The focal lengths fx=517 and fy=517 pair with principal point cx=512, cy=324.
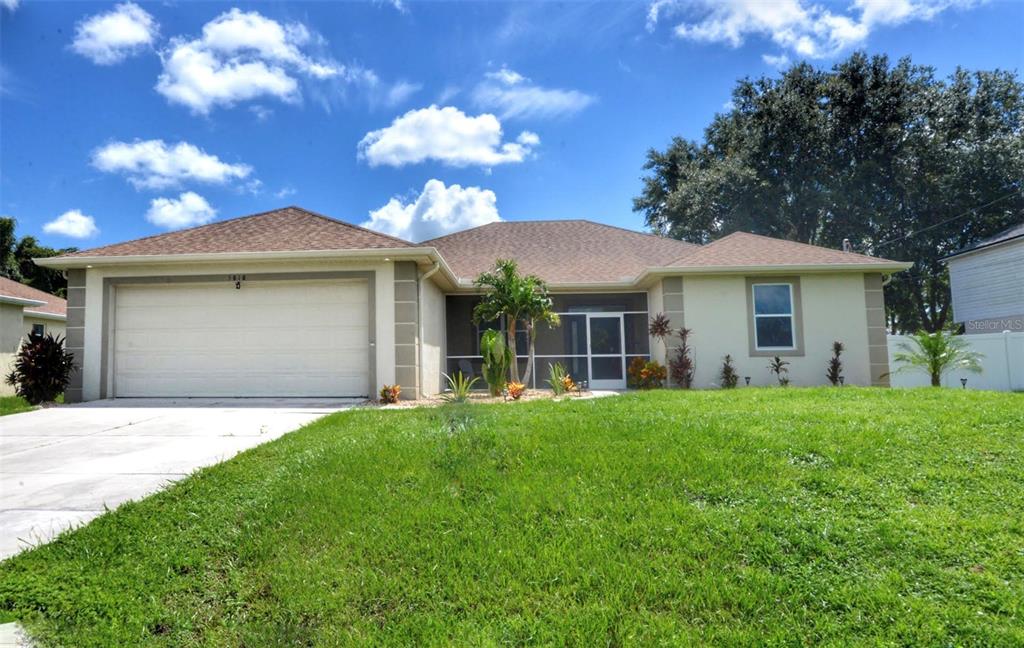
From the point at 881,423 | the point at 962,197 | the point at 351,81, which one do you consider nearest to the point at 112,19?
the point at 351,81

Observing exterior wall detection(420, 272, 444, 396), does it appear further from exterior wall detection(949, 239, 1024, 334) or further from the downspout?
exterior wall detection(949, 239, 1024, 334)

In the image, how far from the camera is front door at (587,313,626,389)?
14.8 metres

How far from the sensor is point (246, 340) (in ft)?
38.2

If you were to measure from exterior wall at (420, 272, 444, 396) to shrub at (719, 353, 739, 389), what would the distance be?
7.12 metres

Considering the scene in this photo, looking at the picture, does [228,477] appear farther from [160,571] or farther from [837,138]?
[837,138]

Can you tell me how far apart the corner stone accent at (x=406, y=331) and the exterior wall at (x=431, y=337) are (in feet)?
1.92

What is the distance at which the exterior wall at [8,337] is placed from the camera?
14.8m

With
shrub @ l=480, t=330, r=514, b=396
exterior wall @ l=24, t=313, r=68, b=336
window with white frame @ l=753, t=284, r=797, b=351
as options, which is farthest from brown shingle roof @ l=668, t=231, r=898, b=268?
exterior wall @ l=24, t=313, r=68, b=336

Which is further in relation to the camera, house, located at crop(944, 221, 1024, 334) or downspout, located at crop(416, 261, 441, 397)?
house, located at crop(944, 221, 1024, 334)

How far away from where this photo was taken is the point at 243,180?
15641 mm

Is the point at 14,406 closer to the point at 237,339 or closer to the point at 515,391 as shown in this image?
the point at 237,339

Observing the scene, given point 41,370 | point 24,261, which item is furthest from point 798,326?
point 24,261

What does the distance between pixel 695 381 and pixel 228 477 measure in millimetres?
10824

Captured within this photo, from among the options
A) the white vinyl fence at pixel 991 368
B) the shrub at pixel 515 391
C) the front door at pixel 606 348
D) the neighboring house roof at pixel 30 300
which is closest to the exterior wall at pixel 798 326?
the white vinyl fence at pixel 991 368
